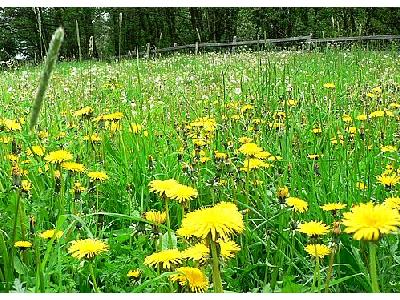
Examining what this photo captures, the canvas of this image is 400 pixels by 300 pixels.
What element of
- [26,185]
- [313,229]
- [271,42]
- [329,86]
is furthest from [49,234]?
[329,86]

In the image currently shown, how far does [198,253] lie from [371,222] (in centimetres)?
22

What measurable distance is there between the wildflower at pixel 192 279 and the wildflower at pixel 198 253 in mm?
16

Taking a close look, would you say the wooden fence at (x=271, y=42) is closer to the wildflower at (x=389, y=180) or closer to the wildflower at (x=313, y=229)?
the wildflower at (x=389, y=180)

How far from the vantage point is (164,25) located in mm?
1191

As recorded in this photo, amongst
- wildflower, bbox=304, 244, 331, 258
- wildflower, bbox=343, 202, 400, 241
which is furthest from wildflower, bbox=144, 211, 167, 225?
wildflower, bbox=343, 202, 400, 241

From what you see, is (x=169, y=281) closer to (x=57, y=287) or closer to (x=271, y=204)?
(x=57, y=287)

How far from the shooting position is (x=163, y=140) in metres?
1.22

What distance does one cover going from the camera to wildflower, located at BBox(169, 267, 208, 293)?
0.68 meters

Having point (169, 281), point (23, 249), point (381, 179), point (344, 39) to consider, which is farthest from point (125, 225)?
point (344, 39)

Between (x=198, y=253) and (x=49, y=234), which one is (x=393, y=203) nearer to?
(x=198, y=253)

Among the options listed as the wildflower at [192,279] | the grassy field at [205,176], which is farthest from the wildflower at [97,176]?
the wildflower at [192,279]

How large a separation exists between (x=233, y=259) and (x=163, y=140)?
1.38 ft

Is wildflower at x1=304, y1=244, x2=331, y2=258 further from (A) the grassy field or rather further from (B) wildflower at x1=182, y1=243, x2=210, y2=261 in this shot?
(B) wildflower at x1=182, y1=243, x2=210, y2=261

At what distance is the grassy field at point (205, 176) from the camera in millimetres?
753
